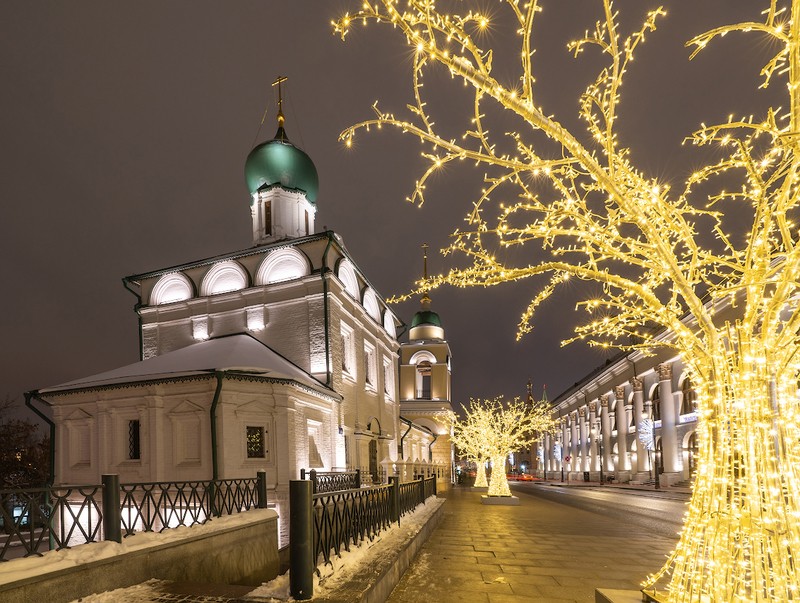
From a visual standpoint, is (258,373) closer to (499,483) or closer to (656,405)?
(499,483)

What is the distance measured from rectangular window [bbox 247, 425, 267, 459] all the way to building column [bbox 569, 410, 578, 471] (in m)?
57.1

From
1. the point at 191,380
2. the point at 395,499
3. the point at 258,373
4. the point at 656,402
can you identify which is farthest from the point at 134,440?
the point at 656,402

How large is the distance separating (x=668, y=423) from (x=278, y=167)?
31042 mm

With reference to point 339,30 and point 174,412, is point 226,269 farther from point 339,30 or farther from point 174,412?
point 339,30

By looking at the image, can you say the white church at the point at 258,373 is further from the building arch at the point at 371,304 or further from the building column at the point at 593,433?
the building column at the point at 593,433

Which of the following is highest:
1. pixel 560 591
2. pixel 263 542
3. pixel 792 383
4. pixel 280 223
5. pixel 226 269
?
pixel 280 223

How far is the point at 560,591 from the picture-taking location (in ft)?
22.2

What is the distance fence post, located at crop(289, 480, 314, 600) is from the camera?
4898 mm

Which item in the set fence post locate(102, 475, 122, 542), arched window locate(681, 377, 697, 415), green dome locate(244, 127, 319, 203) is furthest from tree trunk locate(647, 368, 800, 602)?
arched window locate(681, 377, 697, 415)

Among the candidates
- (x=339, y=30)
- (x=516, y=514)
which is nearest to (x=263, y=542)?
(x=516, y=514)

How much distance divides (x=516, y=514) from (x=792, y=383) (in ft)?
45.7

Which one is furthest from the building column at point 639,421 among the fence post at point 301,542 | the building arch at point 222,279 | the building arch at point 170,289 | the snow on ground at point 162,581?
the fence post at point 301,542

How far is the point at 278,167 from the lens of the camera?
2606cm

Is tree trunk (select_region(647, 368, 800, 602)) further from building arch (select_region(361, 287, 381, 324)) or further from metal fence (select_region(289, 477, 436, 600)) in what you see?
building arch (select_region(361, 287, 381, 324))
